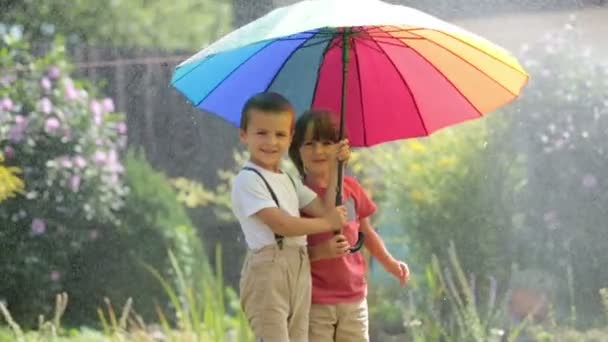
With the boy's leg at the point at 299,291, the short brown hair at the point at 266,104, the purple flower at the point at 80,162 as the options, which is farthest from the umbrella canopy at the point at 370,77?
Answer: the purple flower at the point at 80,162

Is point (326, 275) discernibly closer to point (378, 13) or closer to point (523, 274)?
point (378, 13)

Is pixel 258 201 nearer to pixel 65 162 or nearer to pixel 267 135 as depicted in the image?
pixel 267 135

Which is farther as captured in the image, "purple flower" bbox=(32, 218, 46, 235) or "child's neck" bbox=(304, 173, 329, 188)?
"purple flower" bbox=(32, 218, 46, 235)

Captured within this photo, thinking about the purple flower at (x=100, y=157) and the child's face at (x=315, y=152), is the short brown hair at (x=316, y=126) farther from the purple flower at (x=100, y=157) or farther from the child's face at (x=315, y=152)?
the purple flower at (x=100, y=157)

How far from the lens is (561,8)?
5277 millimetres

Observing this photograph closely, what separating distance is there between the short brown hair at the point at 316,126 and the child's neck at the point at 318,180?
0.07m

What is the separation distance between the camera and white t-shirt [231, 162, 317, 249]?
3.68m

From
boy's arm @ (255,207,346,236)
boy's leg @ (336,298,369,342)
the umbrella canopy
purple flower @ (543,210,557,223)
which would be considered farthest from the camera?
purple flower @ (543,210,557,223)

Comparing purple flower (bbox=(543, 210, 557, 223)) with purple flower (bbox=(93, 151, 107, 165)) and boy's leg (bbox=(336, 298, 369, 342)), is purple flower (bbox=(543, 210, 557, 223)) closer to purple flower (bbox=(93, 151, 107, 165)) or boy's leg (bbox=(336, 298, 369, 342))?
boy's leg (bbox=(336, 298, 369, 342))

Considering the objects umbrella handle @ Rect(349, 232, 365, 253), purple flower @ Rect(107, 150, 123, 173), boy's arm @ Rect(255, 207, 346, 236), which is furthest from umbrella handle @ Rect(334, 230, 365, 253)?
purple flower @ Rect(107, 150, 123, 173)

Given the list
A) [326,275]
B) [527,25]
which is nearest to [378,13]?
[326,275]

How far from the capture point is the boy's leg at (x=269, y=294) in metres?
3.66

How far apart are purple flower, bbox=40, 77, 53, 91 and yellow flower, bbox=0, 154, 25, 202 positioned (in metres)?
0.33

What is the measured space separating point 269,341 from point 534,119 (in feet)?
6.78
